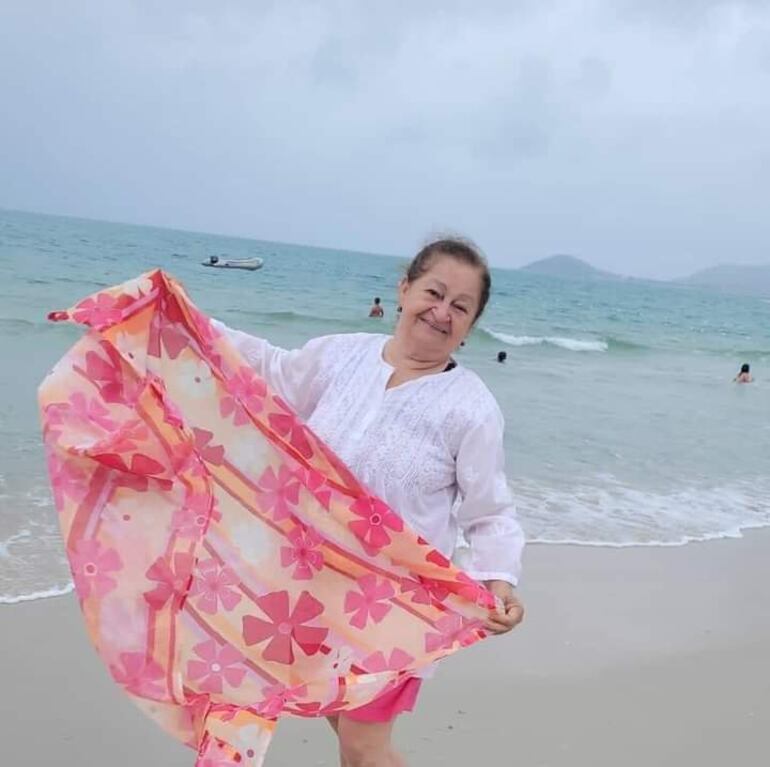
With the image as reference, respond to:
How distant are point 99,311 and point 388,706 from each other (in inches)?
51.6

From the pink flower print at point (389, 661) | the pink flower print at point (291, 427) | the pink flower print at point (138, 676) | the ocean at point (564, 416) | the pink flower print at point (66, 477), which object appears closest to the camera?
the pink flower print at point (138, 676)

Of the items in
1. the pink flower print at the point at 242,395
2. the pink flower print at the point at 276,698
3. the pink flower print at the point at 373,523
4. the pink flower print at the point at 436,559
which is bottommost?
the pink flower print at the point at 276,698

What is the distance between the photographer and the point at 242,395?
2.79 meters

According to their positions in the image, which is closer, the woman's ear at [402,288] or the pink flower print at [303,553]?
the pink flower print at [303,553]

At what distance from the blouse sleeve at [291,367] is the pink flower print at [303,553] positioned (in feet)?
1.23

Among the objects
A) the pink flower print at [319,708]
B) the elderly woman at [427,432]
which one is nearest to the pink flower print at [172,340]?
the elderly woman at [427,432]

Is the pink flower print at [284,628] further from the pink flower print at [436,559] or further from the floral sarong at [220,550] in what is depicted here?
the pink flower print at [436,559]

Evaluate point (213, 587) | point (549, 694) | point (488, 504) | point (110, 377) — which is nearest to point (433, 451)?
point (488, 504)

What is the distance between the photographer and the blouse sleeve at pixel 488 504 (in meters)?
2.60

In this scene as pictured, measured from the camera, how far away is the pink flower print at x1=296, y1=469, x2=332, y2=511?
2662mm

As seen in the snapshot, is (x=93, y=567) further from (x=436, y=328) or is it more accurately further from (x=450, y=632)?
(x=436, y=328)

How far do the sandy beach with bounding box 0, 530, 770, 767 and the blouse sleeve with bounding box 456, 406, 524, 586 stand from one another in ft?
5.16

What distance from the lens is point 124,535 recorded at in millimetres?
2504

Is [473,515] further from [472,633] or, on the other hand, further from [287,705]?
[287,705]
